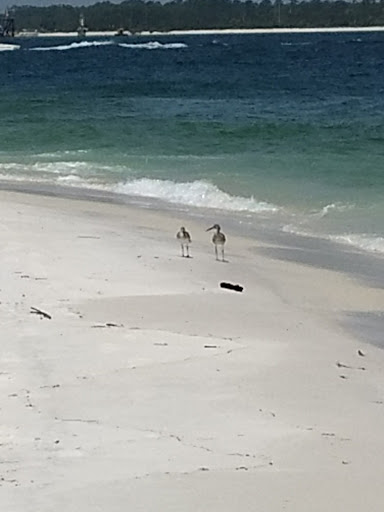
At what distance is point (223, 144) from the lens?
25.0 m

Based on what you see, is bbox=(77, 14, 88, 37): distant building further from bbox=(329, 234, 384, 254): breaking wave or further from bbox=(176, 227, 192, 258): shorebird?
bbox=(176, 227, 192, 258): shorebird

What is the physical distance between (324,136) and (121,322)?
57.3 ft

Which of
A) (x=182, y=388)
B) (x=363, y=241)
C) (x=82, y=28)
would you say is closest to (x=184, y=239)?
(x=363, y=241)

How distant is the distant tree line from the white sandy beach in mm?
151804

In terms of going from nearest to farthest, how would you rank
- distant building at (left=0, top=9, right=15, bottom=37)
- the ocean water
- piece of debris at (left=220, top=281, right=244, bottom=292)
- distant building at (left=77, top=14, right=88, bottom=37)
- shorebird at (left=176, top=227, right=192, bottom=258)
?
piece of debris at (left=220, top=281, right=244, bottom=292), shorebird at (left=176, top=227, right=192, bottom=258), the ocean water, distant building at (left=0, top=9, right=15, bottom=37), distant building at (left=77, top=14, right=88, bottom=37)

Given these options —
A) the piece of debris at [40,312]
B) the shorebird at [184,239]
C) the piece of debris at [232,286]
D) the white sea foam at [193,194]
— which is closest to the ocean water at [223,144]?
the white sea foam at [193,194]

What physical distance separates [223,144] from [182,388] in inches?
707

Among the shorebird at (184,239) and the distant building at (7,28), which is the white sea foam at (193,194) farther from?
the distant building at (7,28)

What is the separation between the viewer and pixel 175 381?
24.5ft

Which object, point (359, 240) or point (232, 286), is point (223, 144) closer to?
point (359, 240)

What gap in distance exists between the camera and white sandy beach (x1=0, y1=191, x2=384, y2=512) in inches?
232

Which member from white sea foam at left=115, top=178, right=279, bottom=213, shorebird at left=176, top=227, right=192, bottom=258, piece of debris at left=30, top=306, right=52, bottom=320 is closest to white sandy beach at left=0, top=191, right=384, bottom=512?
piece of debris at left=30, top=306, right=52, bottom=320

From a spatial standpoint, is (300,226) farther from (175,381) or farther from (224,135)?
(224,135)

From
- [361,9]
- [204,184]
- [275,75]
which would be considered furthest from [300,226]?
[361,9]
